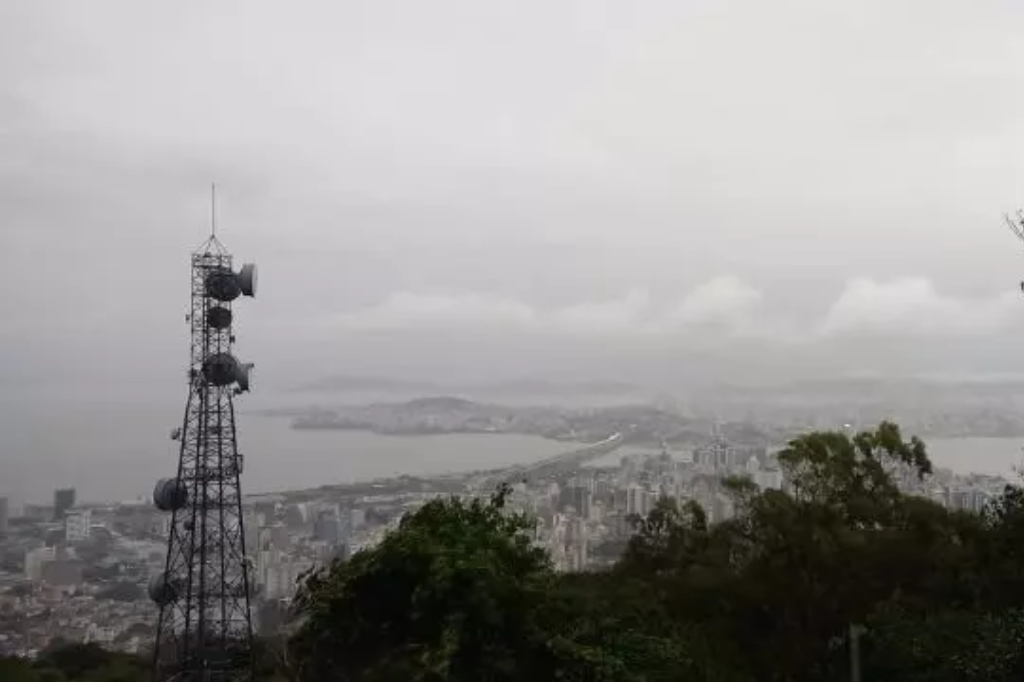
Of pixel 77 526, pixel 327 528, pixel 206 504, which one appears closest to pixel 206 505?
pixel 206 504

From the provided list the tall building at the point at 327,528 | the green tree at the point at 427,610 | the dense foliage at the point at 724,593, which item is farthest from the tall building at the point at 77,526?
the green tree at the point at 427,610

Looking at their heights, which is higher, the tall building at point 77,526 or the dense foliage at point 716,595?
the dense foliage at point 716,595

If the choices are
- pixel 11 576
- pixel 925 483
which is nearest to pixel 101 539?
pixel 11 576

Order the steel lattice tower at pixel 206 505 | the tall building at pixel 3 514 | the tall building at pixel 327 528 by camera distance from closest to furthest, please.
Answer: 1. the steel lattice tower at pixel 206 505
2. the tall building at pixel 327 528
3. the tall building at pixel 3 514

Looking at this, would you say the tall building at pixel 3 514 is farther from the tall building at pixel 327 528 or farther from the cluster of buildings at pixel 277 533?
the tall building at pixel 327 528

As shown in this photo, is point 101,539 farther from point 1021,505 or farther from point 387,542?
point 1021,505

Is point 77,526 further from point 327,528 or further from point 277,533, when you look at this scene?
point 327,528
